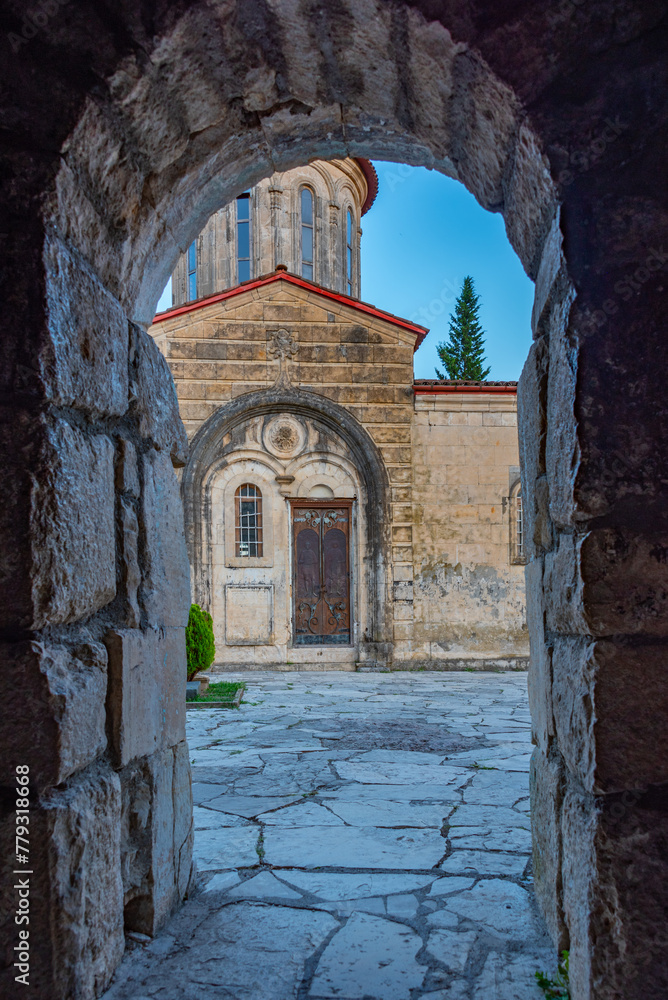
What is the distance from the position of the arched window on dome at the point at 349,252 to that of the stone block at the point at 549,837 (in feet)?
49.7

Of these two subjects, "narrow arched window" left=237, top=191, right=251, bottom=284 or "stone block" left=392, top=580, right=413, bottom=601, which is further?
"narrow arched window" left=237, top=191, right=251, bottom=284

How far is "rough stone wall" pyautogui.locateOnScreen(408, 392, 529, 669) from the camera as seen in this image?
11.4 meters

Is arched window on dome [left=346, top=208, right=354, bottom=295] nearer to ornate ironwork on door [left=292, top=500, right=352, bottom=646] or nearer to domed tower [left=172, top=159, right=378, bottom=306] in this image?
domed tower [left=172, top=159, right=378, bottom=306]

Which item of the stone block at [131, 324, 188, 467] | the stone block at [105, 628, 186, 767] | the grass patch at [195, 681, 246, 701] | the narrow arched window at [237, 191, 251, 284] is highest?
the narrow arched window at [237, 191, 251, 284]

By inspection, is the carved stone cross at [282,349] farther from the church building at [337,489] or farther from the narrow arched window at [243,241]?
the narrow arched window at [243,241]

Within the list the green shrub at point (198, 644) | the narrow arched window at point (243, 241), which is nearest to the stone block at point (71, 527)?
the green shrub at point (198, 644)

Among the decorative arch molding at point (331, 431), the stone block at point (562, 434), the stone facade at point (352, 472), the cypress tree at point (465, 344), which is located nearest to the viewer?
the stone block at point (562, 434)

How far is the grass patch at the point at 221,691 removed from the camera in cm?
788

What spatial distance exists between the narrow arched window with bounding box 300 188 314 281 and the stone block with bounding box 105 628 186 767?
14.1 meters

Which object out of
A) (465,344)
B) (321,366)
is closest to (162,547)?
(321,366)

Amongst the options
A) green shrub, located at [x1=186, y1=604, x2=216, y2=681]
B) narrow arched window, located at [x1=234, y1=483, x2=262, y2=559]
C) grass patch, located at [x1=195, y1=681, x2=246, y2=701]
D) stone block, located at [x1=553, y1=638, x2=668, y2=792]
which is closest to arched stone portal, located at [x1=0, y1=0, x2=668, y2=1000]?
stone block, located at [x1=553, y1=638, x2=668, y2=792]

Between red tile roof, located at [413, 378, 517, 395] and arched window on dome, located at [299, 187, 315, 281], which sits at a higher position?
arched window on dome, located at [299, 187, 315, 281]

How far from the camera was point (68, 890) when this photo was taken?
1651 mm

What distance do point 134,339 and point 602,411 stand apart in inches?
54.0
